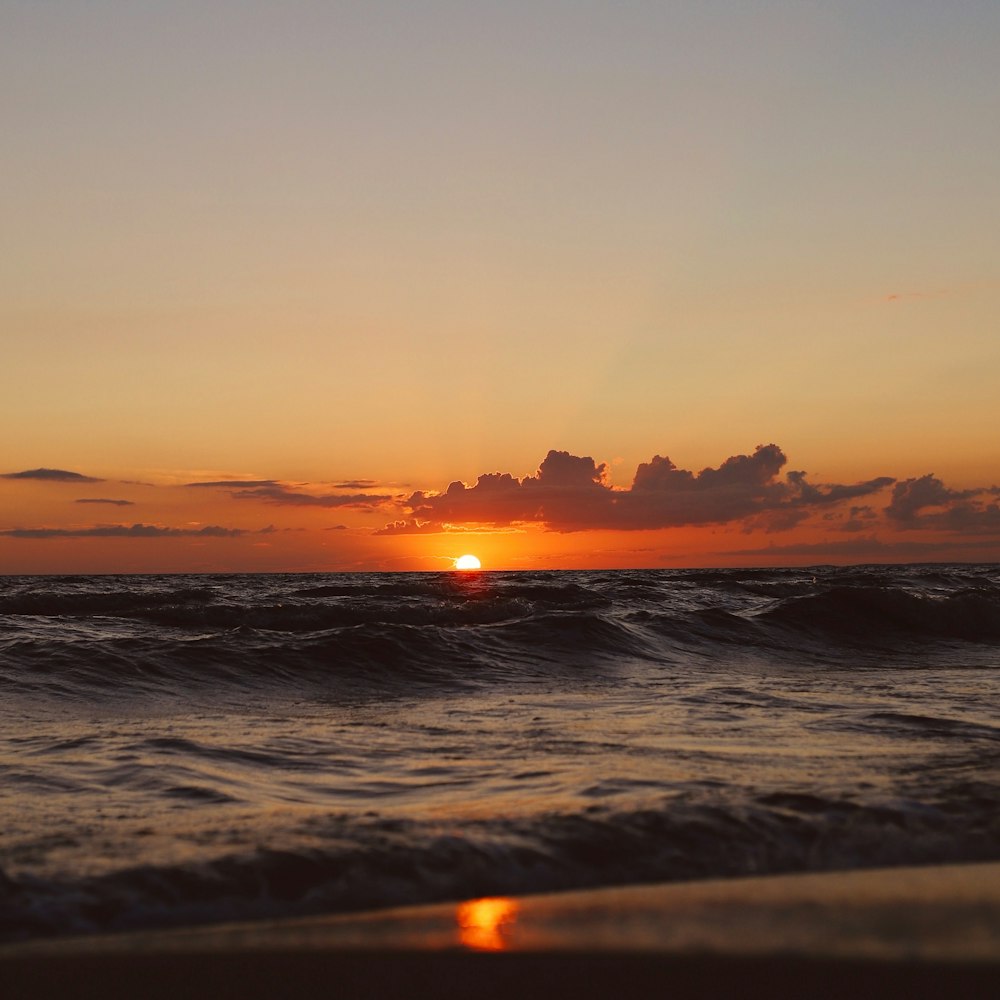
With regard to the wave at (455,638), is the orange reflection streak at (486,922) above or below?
above

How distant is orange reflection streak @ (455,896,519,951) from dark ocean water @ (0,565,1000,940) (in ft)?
0.49

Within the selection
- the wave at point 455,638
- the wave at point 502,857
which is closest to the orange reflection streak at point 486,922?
the wave at point 502,857

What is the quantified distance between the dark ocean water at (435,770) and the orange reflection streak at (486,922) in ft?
0.49

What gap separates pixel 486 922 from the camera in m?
3.55

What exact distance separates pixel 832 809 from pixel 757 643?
40.2ft

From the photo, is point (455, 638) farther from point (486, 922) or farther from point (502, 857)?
point (486, 922)

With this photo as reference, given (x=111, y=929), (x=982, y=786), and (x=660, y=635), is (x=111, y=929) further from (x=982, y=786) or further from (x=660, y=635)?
(x=660, y=635)

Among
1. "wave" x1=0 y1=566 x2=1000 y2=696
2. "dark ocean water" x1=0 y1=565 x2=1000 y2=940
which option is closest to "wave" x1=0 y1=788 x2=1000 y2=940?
"dark ocean water" x1=0 y1=565 x2=1000 y2=940

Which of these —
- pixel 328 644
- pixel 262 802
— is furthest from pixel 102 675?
pixel 262 802

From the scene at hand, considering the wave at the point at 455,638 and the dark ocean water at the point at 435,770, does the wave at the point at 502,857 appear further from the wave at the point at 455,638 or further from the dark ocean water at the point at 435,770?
the wave at the point at 455,638

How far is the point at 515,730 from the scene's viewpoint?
25.4 ft

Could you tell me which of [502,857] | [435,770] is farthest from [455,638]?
[502,857]

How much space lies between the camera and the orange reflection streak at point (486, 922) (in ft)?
10.9

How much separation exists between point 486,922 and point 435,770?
265 centimetres
